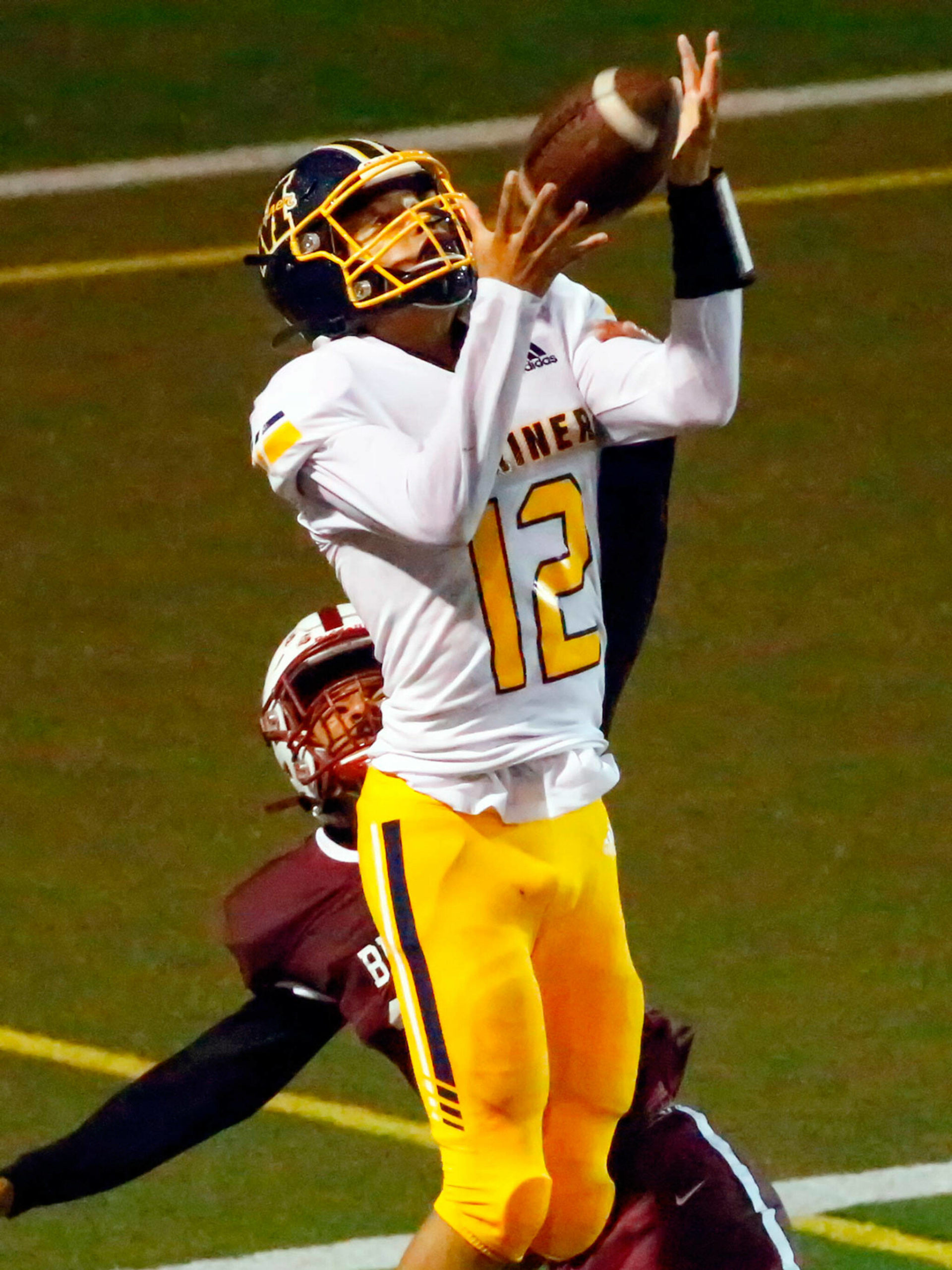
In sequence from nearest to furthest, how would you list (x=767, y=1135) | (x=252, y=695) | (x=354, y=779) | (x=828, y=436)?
1. (x=354, y=779)
2. (x=767, y=1135)
3. (x=252, y=695)
4. (x=828, y=436)

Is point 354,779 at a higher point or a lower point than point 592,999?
higher

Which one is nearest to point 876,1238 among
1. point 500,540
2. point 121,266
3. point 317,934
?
point 317,934

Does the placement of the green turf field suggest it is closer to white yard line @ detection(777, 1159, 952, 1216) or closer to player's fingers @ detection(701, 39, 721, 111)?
white yard line @ detection(777, 1159, 952, 1216)

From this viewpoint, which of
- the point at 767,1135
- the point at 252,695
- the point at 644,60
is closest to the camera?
the point at 767,1135

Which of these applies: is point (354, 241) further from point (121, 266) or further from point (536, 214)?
point (121, 266)

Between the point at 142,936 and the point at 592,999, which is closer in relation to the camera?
the point at 592,999

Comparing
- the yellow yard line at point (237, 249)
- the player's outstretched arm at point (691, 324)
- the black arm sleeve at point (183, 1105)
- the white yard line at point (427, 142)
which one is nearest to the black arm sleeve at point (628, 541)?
the player's outstretched arm at point (691, 324)

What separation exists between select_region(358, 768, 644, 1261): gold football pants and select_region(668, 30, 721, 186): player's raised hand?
990 millimetres

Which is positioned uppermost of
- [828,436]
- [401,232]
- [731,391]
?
[401,232]

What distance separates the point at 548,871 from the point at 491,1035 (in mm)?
261

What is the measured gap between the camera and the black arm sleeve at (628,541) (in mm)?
4098

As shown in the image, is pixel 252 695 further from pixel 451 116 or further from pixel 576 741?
pixel 451 116

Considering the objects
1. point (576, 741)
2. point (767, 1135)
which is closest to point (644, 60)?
point (767, 1135)

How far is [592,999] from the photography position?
3820 mm
